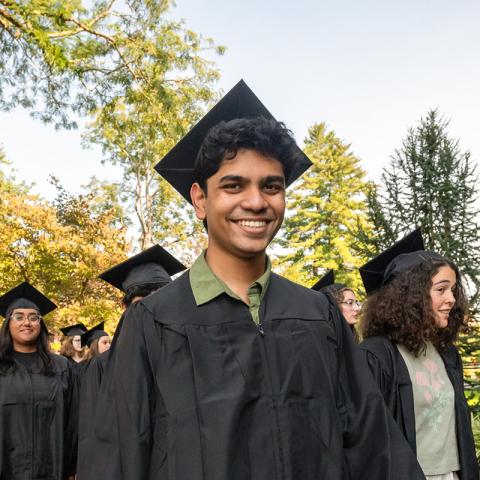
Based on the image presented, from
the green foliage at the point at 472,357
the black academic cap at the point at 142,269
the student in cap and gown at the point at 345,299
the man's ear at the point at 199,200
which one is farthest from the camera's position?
the student in cap and gown at the point at 345,299

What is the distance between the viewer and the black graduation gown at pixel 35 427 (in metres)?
5.03

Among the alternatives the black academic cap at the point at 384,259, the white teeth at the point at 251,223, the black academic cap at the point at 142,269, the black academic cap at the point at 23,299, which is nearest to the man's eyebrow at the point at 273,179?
the white teeth at the point at 251,223

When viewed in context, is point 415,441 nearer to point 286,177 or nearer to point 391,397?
point 391,397

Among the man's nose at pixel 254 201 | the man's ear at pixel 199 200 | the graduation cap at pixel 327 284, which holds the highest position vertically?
the graduation cap at pixel 327 284

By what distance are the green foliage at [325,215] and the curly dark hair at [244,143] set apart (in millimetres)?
30815

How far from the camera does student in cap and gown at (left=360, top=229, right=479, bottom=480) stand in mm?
3008

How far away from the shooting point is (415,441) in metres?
2.96

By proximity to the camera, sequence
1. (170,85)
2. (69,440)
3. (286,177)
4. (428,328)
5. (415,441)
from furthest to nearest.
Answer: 1. (170,85)
2. (69,440)
3. (428,328)
4. (415,441)
5. (286,177)

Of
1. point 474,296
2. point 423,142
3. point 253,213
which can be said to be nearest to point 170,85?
point 423,142

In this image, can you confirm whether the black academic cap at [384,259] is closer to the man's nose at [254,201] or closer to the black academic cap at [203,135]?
the black academic cap at [203,135]

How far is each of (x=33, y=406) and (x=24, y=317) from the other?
947 millimetres

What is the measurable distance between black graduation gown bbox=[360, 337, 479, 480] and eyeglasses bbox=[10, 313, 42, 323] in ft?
12.1

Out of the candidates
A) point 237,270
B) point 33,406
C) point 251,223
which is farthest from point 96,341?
point 251,223

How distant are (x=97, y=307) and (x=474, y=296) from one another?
1532 cm
